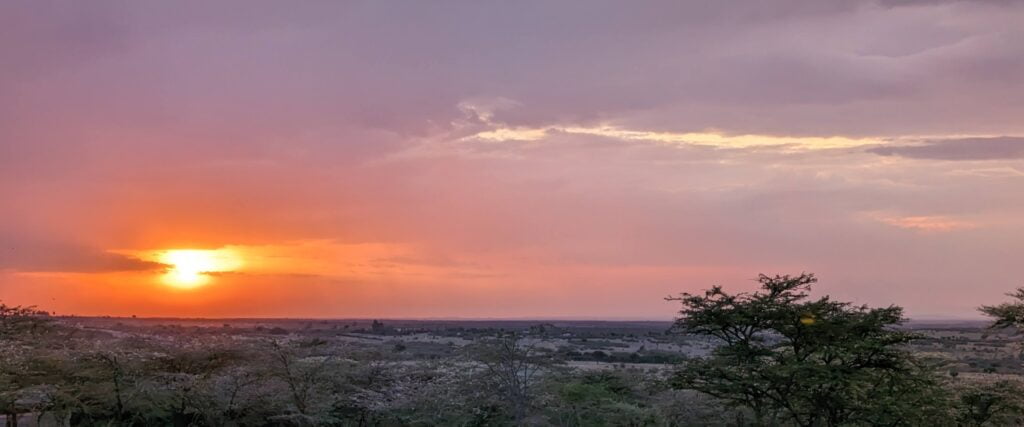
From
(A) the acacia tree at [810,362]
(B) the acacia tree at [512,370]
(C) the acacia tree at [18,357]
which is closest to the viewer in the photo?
(A) the acacia tree at [810,362]

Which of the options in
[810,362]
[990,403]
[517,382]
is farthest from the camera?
[517,382]

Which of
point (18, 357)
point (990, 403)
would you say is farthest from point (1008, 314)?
point (18, 357)

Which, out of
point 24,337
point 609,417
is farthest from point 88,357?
point 609,417

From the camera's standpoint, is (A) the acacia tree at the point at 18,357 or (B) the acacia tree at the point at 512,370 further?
(B) the acacia tree at the point at 512,370

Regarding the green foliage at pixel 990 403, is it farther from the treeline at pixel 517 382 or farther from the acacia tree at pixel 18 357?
the acacia tree at pixel 18 357

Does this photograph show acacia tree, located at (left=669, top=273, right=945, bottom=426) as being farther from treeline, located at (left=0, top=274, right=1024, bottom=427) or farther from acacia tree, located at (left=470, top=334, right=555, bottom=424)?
acacia tree, located at (left=470, top=334, right=555, bottom=424)

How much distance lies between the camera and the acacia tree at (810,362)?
26984mm

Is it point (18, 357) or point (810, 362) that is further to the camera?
point (18, 357)

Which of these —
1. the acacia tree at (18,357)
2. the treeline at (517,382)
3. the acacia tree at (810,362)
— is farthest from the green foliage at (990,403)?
the acacia tree at (18,357)

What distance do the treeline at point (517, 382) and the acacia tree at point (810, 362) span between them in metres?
0.06

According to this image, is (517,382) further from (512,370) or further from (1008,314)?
(1008,314)

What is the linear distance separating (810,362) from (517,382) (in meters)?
17.7

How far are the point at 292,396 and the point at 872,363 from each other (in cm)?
2709

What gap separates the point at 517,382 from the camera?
137 feet
